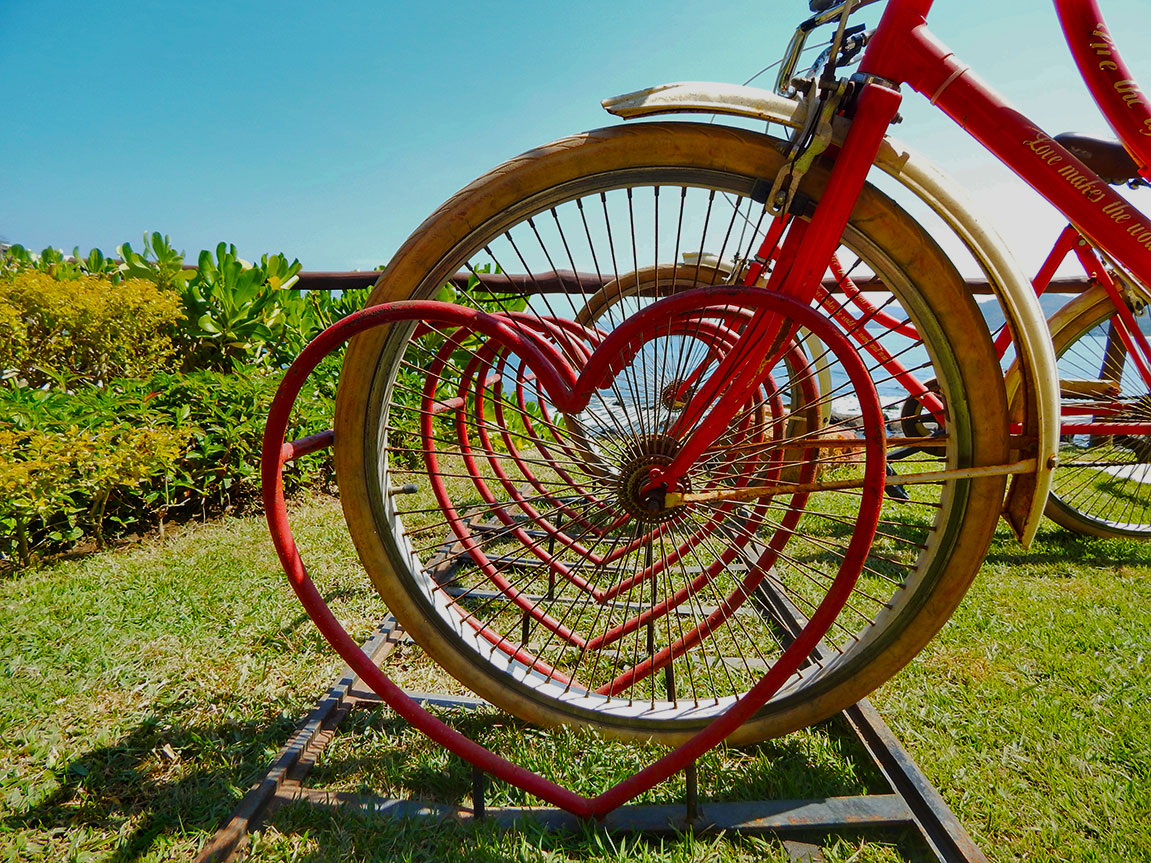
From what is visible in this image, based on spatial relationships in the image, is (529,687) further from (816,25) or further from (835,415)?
(835,415)

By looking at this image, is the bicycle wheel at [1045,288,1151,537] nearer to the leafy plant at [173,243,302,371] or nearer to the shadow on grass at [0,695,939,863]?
the shadow on grass at [0,695,939,863]

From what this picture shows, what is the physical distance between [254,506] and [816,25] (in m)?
3.22

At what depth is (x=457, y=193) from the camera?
1.28m

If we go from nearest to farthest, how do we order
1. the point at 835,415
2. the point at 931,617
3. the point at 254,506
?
1. the point at 931,617
2. the point at 254,506
3. the point at 835,415

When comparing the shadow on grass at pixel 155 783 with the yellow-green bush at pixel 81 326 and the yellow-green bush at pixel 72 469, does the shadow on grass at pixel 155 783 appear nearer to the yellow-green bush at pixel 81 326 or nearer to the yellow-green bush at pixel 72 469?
the yellow-green bush at pixel 72 469

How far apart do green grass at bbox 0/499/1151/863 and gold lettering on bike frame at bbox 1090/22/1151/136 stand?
1.51m

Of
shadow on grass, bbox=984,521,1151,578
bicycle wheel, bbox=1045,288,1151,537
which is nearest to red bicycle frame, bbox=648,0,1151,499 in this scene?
bicycle wheel, bbox=1045,288,1151,537

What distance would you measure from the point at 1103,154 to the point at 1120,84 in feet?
3.91

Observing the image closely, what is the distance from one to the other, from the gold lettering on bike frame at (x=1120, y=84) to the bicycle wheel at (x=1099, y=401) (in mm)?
1377

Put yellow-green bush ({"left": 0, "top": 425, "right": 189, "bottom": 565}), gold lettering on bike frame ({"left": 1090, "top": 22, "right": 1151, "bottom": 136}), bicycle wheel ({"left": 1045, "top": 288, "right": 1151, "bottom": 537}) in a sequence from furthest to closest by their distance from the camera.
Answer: bicycle wheel ({"left": 1045, "top": 288, "right": 1151, "bottom": 537})
yellow-green bush ({"left": 0, "top": 425, "right": 189, "bottom": 565})
gold lettering on bike frame ({"left": 1090, "top": 22, "right": 1151, "bottom": 136})

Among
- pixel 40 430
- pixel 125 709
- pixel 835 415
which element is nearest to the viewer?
pixel 125 709

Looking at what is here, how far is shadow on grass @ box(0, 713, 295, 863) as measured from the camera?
51.7 inches

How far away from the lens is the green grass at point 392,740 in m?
1.28

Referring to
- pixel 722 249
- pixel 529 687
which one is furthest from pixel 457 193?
pixel 529 687
